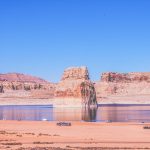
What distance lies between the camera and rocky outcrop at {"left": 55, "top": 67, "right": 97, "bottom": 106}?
9936 centimetres

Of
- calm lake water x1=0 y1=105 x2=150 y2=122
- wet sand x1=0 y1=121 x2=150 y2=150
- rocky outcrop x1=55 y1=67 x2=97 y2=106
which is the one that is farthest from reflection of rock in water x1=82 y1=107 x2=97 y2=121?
wet sand x1=0 y1=121 x2=150 y2=150

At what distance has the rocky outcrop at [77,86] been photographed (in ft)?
326

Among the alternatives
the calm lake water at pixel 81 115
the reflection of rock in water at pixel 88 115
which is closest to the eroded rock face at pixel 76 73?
the reflection of rock in water at pixel 88 115

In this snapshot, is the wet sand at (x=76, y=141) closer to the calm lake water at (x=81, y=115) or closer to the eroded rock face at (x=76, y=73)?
the calm lake water at (x=81, y=115)

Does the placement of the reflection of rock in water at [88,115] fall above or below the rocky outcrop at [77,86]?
below

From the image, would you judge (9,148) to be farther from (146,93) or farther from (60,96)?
(146,93)

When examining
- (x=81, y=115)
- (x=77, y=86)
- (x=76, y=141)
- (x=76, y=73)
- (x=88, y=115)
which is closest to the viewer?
(x=76, y=141)

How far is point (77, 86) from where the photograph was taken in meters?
99.6

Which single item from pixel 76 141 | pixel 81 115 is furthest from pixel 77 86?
pixel 76 141

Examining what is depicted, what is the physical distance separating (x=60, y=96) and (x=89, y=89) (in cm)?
615

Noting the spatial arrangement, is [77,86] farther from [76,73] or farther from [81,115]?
[81,115]

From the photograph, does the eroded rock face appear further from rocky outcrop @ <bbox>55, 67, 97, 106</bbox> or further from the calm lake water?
the calm lake water

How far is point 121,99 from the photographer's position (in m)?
172

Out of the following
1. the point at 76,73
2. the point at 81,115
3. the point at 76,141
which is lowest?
the point at 76,141
